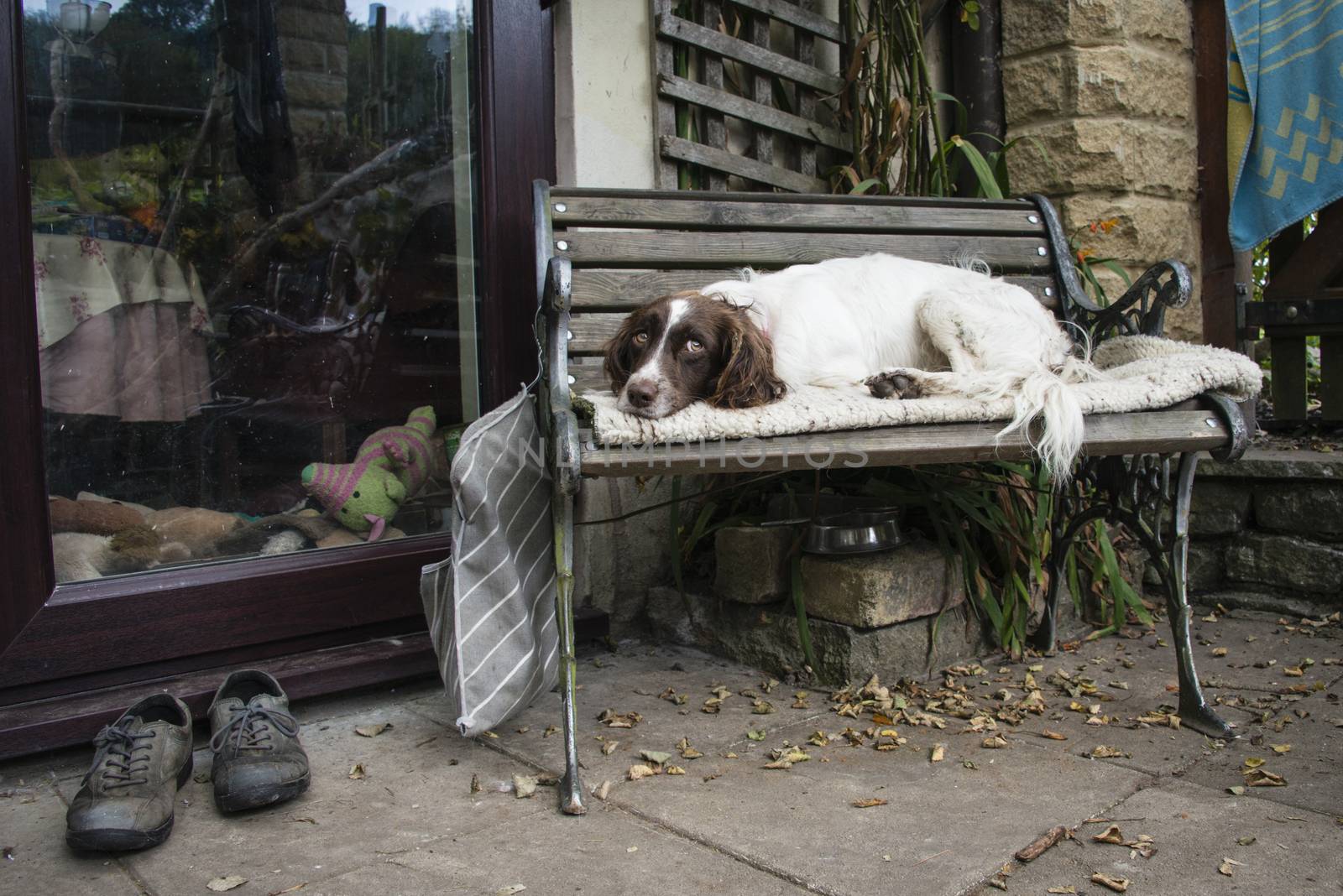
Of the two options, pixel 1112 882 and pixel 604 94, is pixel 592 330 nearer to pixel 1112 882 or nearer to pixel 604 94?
pixel 604 94

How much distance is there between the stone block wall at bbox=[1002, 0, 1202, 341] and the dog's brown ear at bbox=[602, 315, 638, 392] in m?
2.18

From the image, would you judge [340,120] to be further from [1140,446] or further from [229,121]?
[1140,446]

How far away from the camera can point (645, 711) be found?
101 inches

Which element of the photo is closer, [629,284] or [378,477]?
[629,284]

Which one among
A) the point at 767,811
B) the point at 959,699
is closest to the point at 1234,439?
the point at 959,699

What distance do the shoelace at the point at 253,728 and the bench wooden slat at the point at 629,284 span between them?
3.98ft

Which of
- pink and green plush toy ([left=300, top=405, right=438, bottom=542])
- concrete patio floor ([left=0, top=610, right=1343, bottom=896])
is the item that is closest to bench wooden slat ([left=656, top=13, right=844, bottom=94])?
pink and green plush toy ([left=300, top=405, right=438, bottom=542])

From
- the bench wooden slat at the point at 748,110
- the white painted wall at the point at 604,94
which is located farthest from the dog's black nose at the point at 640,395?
the bench wooden slat at the point at 748,110

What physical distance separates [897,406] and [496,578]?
95 cm

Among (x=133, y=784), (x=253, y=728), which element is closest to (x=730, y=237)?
(x=253, y=728)

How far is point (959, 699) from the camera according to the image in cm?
257

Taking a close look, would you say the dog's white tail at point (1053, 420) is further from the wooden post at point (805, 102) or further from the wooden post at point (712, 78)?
the wooden post at point (805, 102)

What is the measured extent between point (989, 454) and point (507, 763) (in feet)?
4.09

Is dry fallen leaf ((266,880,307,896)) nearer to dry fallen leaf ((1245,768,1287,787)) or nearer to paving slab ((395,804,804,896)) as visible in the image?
paving slab ((395,804,804,896))
